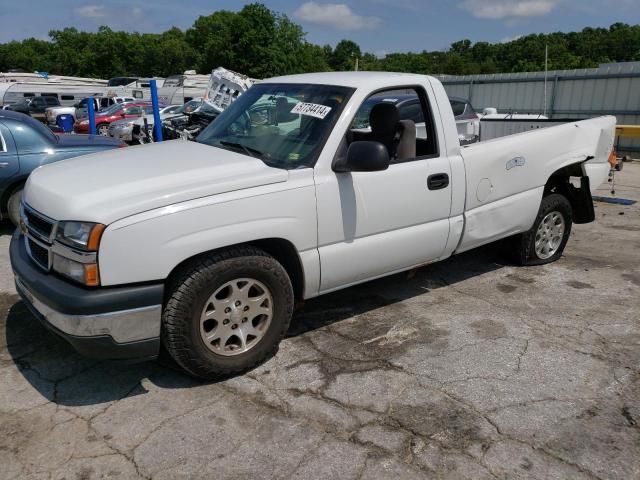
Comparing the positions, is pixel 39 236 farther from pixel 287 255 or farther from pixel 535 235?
pixel 535 235

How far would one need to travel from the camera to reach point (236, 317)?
11.0 feet

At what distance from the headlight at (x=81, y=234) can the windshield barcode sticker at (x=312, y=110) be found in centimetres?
162

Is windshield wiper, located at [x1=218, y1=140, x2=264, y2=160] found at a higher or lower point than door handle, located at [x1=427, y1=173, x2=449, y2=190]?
higher

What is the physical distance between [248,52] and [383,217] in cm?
7015

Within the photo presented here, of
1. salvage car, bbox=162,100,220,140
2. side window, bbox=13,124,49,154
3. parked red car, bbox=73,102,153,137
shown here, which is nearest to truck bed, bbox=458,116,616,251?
side window, bbox=13,124,49,154

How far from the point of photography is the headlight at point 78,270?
9.34ft

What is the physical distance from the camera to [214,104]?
49.7ft

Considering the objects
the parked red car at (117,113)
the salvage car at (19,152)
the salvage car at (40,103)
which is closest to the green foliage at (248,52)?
the salvage car at (40,103)

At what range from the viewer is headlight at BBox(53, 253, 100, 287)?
2.85m

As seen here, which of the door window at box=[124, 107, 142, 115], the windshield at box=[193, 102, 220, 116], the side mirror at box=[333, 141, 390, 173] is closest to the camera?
the side mirror at box=[333, 141, 390, 173]

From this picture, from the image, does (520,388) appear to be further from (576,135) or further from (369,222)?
(576,135)

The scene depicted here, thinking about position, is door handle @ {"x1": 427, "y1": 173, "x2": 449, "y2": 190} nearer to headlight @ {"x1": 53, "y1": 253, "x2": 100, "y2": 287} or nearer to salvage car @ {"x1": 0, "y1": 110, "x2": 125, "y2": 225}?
headlight @ {"x1": 53, "y1": 253, "x2": 100, "y2": 287}

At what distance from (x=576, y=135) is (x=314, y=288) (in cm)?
320

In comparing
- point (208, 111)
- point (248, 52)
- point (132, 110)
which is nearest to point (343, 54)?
point (248, 52)
